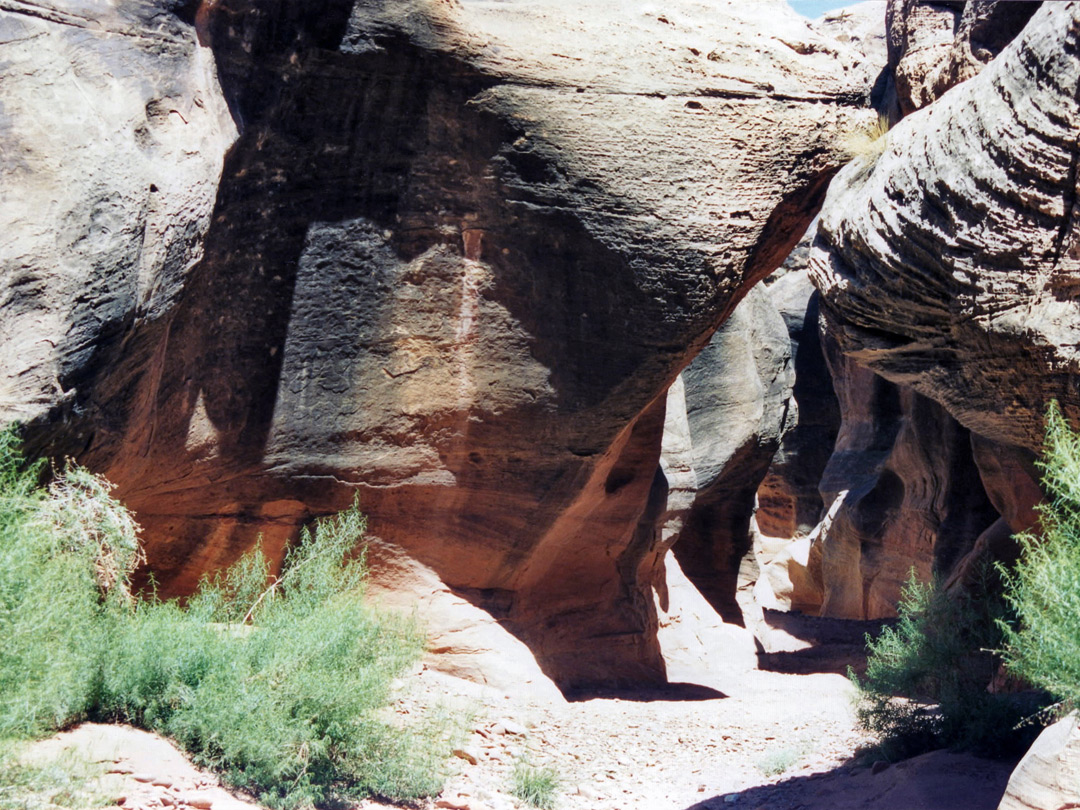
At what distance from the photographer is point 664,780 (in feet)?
22.8

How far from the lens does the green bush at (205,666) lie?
4562 mm

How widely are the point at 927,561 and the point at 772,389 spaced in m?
2.77

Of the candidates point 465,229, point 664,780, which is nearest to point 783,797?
point 664,780

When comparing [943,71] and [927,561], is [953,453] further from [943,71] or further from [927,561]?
[943,71]

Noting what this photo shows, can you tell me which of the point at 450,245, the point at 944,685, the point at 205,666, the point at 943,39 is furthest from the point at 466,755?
the point at 943,39

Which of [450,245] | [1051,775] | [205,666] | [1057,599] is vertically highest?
[450,245]

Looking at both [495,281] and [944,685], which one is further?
[495,281]

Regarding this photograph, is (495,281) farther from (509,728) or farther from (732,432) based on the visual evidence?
(732,432)

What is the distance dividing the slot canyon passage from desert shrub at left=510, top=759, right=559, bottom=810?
80mm

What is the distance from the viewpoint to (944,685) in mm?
6742

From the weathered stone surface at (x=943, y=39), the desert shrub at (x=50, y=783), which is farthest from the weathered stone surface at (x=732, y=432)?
the desert shrub at (x=50, y=783)

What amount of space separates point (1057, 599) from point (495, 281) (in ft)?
13.1

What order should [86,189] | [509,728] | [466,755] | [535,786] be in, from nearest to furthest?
1. [86,189]
2. [535,786]
3. [466,755]
4. [509,728]

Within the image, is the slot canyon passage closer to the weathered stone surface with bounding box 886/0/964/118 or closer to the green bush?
the green bush
